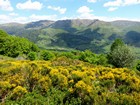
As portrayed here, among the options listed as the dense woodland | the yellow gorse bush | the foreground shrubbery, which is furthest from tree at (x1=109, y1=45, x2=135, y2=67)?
the yellow gorse bush

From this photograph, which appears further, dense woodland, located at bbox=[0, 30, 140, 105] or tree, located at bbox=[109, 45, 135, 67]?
tree, located at bbox=[109, 45, 135, 67]

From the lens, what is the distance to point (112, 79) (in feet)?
88.7

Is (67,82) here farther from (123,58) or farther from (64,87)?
(123,58)

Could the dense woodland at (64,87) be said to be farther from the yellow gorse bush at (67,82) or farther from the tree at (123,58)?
the tree at (123,58)

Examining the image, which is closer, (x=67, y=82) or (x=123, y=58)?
(x=67, y=82)

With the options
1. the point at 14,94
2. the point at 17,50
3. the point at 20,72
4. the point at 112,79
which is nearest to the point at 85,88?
the point at 112,79

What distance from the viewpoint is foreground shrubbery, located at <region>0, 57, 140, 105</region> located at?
22.4m

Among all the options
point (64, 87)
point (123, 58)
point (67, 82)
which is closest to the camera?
point (64, 87)

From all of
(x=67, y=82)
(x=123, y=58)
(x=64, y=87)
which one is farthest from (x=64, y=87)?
(x=123, y=58)

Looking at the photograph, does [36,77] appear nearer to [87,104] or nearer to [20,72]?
[20,72]

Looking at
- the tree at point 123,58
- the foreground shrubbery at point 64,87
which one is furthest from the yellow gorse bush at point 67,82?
the tree at point 123,58

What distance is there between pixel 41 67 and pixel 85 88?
8586 mm

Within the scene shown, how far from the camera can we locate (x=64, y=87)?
84.7 feet

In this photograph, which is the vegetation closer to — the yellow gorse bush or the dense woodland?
the dense woodland
